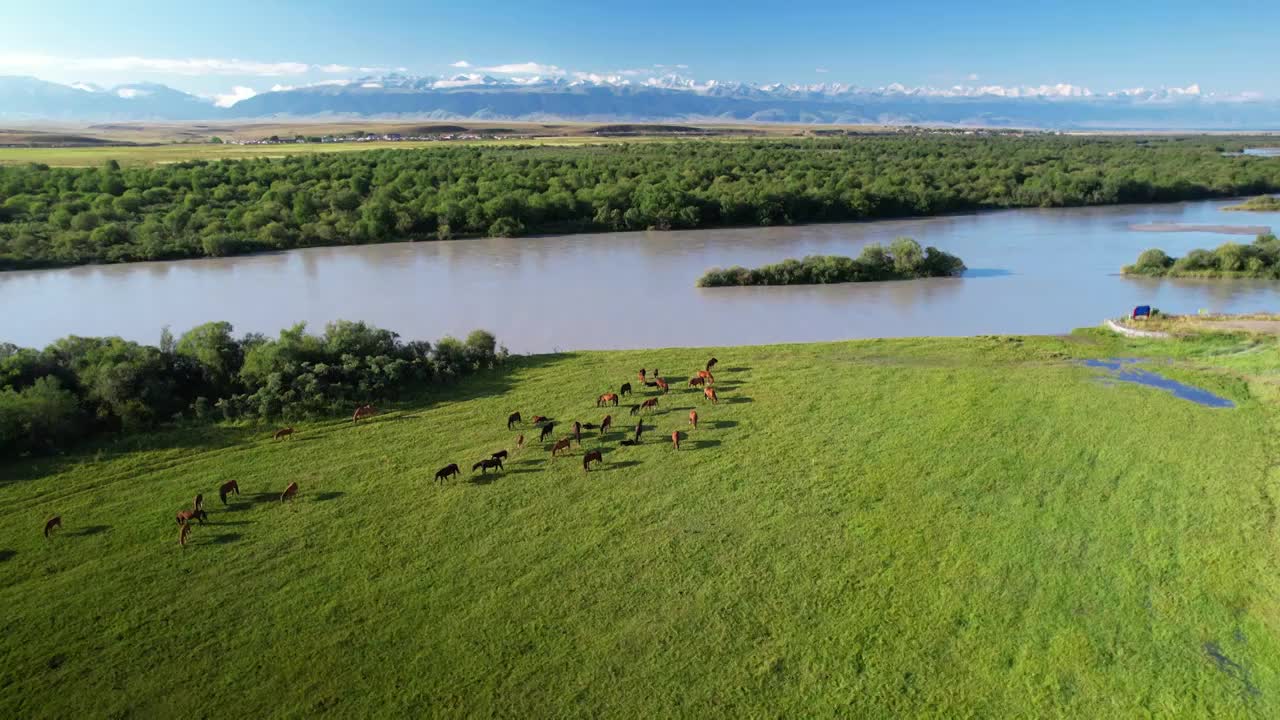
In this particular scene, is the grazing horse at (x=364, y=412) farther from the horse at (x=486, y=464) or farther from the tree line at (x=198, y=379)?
the horse at (x=486, y=464)

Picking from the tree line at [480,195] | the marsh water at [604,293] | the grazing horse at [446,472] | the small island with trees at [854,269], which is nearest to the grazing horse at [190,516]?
the grazing horse at [446,472]

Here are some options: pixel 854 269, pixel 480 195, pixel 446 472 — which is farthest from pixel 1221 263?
pixel 480 195

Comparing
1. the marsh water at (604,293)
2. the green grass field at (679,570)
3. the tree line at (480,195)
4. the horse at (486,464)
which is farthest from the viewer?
the tree line at (480,195)

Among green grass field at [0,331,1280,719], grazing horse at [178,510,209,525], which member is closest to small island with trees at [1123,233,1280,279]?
green grass field at [0,331,1280,719]

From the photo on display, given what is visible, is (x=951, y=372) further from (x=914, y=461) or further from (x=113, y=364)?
(x=113, y=364)

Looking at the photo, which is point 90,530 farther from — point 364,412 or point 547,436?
point 547,436
